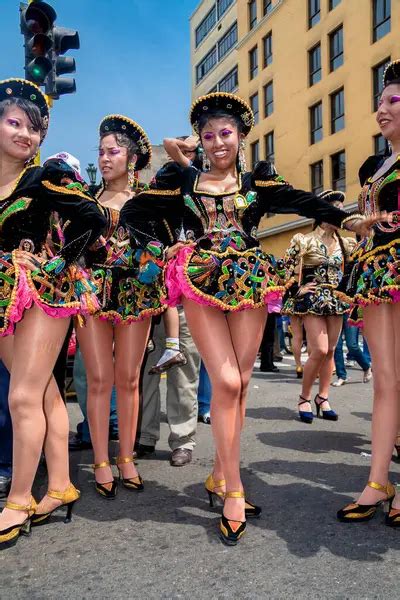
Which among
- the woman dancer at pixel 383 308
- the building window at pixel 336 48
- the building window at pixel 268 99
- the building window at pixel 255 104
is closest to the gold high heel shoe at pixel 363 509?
the woman dancer at pixel 383 308

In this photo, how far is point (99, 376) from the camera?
343cm

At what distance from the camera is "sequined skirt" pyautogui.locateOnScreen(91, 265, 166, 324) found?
11.2 ft

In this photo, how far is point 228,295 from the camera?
2826 mm

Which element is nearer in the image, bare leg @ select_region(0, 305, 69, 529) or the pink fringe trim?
bare leg @ select_region(0, 305, 69, 529)

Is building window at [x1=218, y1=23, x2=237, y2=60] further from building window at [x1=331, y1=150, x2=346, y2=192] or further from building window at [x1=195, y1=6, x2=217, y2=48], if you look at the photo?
building window at [x1=331, y1=150, x2=346, y2=192]

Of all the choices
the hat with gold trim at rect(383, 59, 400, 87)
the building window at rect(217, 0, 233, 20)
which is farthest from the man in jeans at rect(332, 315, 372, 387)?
the building window at rect(217, 0, 233, 20)

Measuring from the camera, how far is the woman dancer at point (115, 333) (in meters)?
3.41

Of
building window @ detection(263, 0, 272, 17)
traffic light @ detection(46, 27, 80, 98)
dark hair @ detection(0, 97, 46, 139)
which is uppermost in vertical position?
building window @ detection(263, 0, 272, 17)

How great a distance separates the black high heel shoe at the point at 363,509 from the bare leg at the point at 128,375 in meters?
1.35

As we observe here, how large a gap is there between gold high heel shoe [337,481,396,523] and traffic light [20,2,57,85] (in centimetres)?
520

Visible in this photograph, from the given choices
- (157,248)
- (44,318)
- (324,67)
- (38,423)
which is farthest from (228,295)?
→ (324,67)

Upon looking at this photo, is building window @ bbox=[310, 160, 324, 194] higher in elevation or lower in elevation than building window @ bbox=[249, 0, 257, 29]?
lower

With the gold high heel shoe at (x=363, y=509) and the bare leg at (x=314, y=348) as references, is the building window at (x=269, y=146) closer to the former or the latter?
the bare leg at (x=314, y=348)

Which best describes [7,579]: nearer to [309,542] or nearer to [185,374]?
[309,542]
